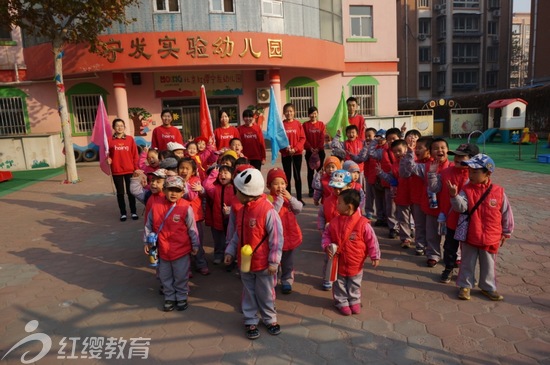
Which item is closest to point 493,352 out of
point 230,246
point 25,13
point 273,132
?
point 230,246

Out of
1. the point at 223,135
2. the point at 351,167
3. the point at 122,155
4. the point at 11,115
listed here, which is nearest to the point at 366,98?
the point at 223,135

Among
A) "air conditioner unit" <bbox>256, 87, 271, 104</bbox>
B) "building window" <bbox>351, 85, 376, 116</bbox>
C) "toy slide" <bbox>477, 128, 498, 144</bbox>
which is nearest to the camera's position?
"air conditioner unit" <bbox>256, 87, 271, 104</bbox>

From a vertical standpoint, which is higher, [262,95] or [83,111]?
[262,95]

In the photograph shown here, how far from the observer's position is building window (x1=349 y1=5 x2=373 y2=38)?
1812 centimetres

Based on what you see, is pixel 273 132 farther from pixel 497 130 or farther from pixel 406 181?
pixel 497 130

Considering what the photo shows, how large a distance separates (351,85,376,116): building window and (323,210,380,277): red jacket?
15.8 metres

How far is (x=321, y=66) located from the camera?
1596 cm

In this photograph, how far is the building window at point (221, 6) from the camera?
13680 millimetres

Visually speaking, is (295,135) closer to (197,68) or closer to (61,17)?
(61,17)

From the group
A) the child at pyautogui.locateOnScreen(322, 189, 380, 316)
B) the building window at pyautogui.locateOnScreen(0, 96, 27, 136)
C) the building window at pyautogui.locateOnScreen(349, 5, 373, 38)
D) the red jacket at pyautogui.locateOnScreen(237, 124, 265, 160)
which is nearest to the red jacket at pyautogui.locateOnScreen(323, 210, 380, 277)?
the child at pyautogui.locateOnScreen(322, 189, 380, 316)

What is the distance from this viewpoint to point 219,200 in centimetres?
462

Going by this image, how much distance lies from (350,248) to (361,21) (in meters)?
17.1

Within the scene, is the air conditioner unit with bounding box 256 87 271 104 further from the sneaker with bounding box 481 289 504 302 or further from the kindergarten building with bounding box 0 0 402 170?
the sneaker with bounding box 481 289 504 302

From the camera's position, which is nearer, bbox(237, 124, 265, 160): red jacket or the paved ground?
the paved ground
